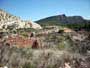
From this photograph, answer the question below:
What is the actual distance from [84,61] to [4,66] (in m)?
3.93

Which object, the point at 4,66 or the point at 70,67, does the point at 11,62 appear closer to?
the point at 4,66

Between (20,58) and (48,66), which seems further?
(20,58)

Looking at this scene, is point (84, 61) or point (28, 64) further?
point (84, 61)

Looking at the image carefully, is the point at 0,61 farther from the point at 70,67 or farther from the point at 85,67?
the point at 85,67

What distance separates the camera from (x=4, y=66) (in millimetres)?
9664

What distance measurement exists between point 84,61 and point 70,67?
1378 millimetres

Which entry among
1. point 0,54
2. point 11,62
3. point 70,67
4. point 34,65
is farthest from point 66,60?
point 0,54

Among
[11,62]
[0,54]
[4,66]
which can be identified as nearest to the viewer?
[4,66]

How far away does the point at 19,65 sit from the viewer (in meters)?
10.2

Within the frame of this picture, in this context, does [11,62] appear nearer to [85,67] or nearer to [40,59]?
[40,59]

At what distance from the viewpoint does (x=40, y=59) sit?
35.0 ft

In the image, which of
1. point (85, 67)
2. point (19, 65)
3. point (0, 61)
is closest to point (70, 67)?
point (85, 67)

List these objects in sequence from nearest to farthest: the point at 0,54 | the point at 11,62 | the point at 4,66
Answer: the point at 4,66 < the point at 11,62 < the point at 0,54

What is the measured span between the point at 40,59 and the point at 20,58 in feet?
3.28
